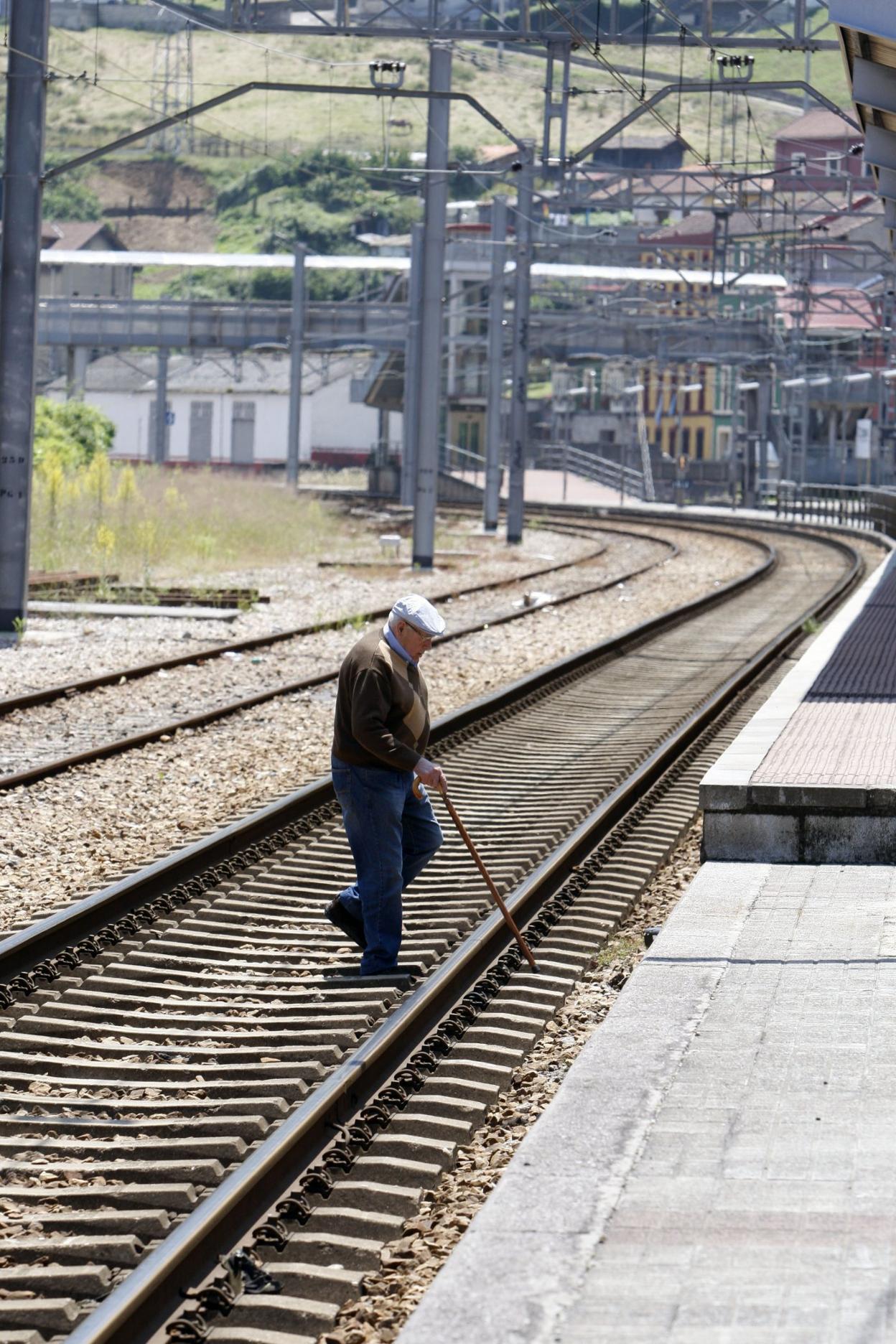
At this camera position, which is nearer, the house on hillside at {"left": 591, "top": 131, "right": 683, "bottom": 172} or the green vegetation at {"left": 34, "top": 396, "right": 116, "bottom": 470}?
the green vegetation at {"left": 34, "top": 396, "right": 116, "bottom": 470}

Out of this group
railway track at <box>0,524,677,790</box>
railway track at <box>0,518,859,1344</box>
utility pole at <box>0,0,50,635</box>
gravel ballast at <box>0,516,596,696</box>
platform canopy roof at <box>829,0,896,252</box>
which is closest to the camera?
railway track at <box>0,518,859,1344</box>

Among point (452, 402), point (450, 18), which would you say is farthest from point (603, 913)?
point (452, 402)

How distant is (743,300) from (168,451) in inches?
1171

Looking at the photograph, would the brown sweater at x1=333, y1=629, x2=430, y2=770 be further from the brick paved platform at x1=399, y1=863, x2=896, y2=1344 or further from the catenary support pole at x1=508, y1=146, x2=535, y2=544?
the catenary support pole at x1=508, y1=146, x2=535, y2=544

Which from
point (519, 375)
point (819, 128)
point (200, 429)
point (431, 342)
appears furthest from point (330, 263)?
point (819, 128)

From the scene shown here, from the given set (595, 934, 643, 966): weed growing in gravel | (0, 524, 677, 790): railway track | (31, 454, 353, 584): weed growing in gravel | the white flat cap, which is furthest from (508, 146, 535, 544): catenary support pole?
the white flat cap

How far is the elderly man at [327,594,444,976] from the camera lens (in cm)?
759

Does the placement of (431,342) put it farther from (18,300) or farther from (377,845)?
(377,845)

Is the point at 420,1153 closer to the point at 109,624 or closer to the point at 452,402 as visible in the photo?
the point at 109,624

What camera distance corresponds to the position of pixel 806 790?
921 cm

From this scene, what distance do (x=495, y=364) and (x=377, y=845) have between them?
43.3m

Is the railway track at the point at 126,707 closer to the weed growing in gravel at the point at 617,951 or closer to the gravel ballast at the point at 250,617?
the gravel ballast at the point at 250,617

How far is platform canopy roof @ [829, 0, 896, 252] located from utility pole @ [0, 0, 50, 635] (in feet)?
27.9

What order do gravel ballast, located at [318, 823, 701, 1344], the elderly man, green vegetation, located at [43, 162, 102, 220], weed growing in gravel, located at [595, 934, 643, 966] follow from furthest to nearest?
1. green vegetation, located at [43, 162, 102, 220]
2. weed growing in gravel, located at [595, 934, 643, 966]
3. the elderly man
4. gravel ballast, located at [318, 823, 701, 1344]
